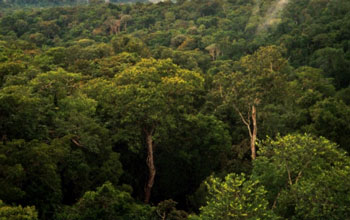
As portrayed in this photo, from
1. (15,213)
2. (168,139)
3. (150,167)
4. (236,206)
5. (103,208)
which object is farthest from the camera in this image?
(168,139)

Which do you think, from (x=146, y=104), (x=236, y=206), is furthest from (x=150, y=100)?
(x=236, y=206)

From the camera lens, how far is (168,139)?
25719 mm

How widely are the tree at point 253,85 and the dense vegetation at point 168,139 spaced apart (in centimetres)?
9

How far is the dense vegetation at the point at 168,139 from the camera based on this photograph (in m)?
15.5

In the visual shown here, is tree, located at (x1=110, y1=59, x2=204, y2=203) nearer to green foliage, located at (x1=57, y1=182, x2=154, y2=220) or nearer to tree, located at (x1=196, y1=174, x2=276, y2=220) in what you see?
green foliage, located at (x1=57, y1=182, x2=154, y2=220)

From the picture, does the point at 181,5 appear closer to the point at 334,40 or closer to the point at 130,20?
the point at 130,20

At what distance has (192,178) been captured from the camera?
27.9 meters

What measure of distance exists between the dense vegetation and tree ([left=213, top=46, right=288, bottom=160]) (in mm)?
91

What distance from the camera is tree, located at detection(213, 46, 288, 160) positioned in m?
25.2

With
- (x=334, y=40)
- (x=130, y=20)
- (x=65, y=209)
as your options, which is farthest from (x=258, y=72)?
(x=130, y=20)

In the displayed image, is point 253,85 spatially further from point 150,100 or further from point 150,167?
point 150,167

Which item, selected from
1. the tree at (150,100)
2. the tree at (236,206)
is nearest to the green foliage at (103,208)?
the tree at (236,206)

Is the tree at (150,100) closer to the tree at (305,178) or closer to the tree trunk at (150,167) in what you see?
the tree trunk at (150,167)

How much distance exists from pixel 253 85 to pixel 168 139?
6.69 meters
